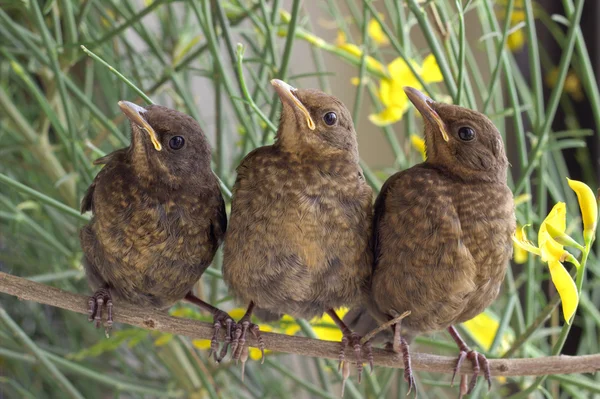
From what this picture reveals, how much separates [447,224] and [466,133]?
0.06m

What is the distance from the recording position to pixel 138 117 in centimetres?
41

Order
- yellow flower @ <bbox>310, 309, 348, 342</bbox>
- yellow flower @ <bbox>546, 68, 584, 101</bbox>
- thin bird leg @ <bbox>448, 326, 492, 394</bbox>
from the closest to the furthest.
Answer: thin bird leg @ <bbox>448, 326, 492, 394</bbox>, yellow flower @ <bbox>310, 309, 348, 342</bbox>, yellow flower @ <bbox>546, 68, 584, 101</bbox>

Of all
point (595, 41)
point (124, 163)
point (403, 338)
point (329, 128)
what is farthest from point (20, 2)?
point (595, 41)

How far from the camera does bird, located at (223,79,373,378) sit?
44cm

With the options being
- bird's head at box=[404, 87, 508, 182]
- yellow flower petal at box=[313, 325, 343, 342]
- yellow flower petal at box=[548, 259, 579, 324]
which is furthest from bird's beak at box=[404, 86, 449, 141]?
yellow flower petal at box=[313, 325, 343, 342]

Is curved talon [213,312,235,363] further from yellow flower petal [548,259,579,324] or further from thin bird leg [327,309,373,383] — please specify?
yellow flower petal [548,259,579,324]

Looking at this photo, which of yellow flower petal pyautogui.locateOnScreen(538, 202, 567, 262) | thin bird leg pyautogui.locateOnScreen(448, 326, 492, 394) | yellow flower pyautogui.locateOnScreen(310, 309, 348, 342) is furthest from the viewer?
yellow flower pyautogui.locateOnScreen(310, 309, 348, 342)

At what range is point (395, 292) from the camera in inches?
17.6

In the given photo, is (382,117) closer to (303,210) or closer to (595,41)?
(303,210)

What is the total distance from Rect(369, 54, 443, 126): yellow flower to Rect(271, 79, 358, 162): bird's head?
0.52ft

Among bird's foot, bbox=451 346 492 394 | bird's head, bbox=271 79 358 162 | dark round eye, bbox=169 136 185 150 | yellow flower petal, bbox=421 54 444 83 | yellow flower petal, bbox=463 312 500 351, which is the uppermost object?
yellow flower petal, bbox=421 54 444 83

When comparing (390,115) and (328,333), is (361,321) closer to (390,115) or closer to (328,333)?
(328,333)

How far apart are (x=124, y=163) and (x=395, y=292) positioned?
0.21 m

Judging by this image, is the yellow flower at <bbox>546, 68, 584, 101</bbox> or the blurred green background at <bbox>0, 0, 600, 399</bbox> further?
the yellow flower at <bbox>546, 68, 584, 101</bbox>
